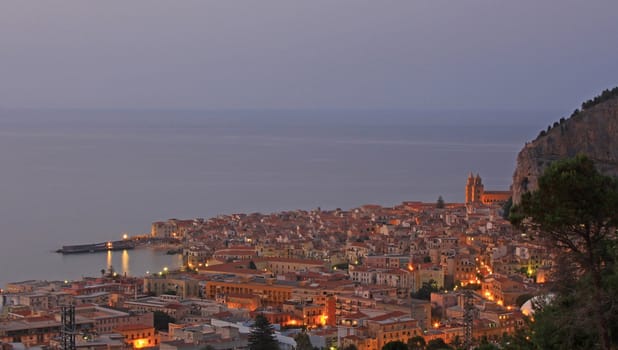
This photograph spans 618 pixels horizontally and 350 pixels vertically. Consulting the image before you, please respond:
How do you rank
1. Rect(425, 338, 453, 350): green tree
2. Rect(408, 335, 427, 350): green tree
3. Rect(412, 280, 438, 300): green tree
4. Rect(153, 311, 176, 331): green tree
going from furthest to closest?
Rect(412, 280, 438, 300): green tree, Rect(153, 311, 176, 331): green tree, Rect(408, 335, 427, 350): green tree, Rect(425, 338, 453, 350): green tree

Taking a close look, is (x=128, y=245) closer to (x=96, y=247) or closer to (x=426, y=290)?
(x=96, y=247)

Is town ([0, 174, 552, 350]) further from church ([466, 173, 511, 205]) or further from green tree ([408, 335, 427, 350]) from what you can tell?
church ([466, 173, 511, 205])

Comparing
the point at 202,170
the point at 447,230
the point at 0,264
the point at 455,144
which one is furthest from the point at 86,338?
the point at 455,144

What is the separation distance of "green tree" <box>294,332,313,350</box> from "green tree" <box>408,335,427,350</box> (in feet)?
3.55

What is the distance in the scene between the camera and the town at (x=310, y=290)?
490 inches

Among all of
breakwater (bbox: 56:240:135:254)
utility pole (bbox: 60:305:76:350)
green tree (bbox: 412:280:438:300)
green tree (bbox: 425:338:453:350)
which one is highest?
breakwater (bbox: 56:240:135:254)

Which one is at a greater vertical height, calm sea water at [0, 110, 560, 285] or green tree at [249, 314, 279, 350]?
calm sea water at [0, 110, 560, 285]

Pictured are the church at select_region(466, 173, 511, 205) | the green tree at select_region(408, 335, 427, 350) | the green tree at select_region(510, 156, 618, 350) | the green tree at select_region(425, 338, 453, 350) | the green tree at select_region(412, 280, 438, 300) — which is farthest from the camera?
the church at select_region(466, 173, 511, 205)

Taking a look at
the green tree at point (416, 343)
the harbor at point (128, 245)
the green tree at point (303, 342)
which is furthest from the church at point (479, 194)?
the green tree at point (303, 342)

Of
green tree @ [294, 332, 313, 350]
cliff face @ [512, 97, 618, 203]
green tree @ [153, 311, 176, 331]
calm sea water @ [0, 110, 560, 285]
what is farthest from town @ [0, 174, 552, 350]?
calm sea water @ [0, 110, 560, 285]

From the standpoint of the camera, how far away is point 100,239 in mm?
25719

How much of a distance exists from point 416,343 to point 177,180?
29.6m

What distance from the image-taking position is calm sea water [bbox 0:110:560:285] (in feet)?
83.2

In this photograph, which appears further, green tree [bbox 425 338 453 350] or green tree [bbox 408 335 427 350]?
green tree [bbox 408 335 427 350]
